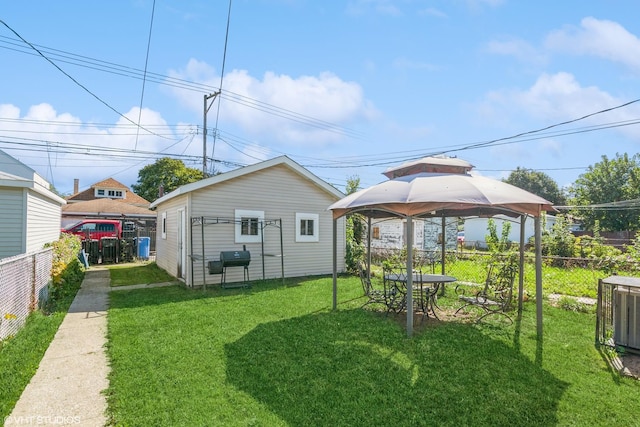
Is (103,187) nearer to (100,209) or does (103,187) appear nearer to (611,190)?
(100,209)

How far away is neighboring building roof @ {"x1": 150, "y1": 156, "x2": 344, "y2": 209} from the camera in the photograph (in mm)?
9453

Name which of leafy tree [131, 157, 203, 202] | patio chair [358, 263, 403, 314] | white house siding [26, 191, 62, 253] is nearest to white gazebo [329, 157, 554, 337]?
patio chair [358, 263, 403, 314]

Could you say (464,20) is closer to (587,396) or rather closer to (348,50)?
(348,50)

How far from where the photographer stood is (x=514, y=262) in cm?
789

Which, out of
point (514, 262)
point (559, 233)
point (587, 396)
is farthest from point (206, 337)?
point (559, 233)

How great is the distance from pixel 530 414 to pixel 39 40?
45.6 ft

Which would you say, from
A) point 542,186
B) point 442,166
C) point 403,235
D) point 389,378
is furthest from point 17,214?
point 542,186

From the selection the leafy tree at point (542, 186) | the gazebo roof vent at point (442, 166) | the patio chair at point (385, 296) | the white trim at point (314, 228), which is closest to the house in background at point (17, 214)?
the white trim at point (314, 228)

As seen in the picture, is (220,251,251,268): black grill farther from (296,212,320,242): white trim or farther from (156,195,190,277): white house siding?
(296,212,320,242): white trim

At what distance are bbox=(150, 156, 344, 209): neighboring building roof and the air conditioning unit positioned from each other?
8.10 m

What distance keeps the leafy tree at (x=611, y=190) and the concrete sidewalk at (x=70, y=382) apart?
30.0 metres

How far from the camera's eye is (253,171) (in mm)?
10398

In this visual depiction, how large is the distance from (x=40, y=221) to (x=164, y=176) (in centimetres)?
2996

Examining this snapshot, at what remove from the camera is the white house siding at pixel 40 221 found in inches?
314
